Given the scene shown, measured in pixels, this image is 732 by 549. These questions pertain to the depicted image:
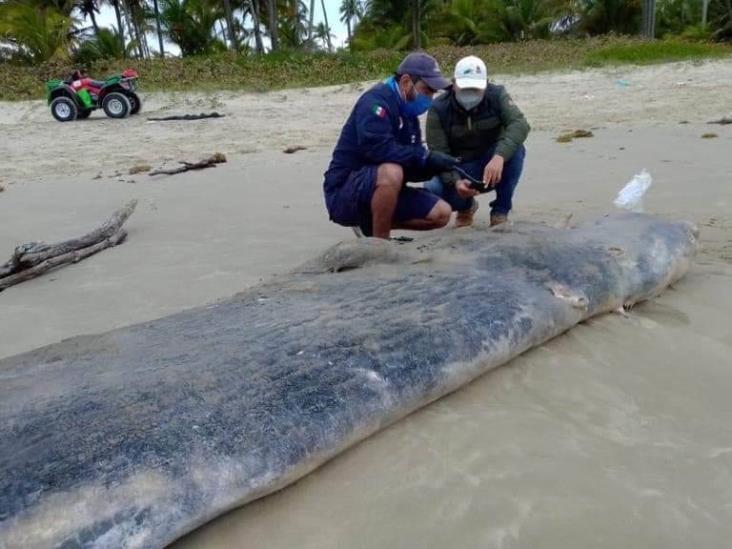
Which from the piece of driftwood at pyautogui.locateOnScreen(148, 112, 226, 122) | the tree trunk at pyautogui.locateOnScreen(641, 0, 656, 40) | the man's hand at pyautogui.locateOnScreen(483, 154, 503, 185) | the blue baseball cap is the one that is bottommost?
the piece of driftwood at pyautogui.locateOnScreen(148, 112, 226, 122)

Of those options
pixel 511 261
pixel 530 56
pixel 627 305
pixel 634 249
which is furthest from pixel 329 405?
pixel 530 56

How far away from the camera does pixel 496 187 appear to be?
4.10 meters

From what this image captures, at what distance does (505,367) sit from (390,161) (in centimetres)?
186

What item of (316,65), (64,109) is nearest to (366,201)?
(64,109)

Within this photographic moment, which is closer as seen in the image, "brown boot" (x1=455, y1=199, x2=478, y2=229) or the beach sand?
the beach sand

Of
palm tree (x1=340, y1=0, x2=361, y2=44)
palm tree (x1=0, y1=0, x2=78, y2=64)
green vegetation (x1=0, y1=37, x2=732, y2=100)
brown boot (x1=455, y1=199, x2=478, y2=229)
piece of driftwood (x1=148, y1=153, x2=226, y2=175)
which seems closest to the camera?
brown boot (x1=455, y1=199, x2=478, y2=229)

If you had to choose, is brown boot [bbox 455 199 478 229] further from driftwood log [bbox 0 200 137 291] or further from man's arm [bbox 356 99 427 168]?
driftwood log [bbox 0 200 137 291]

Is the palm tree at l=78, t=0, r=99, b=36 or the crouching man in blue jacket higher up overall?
the palm tree at l=78, t=0, r=99, b=36

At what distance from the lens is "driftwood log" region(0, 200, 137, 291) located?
139 inches

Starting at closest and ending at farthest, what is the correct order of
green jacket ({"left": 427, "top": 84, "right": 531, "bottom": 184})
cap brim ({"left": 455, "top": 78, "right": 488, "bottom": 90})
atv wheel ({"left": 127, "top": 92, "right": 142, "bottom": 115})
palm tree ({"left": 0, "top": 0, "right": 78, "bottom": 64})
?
cap brim ({"left": 455, "top": 78, "right": 488, "bottom": 90}), green jacket ({"left": 427, "top": 84, "right": 531, "bottom": 184}), atv wheel ({"left": 127, "top": 92, "right": 142, "bottom": 115}), palm tree ({"left": 0, "top": 0, "right": 78, "bottom": 64})

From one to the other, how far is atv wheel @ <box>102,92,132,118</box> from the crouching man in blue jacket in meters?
9.58

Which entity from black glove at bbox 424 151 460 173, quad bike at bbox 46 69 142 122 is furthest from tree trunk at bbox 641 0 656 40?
black glove at bbox 424 151 460 173

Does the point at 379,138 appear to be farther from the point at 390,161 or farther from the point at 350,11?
the point at 350,11

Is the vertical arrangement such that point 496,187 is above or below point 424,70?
below
